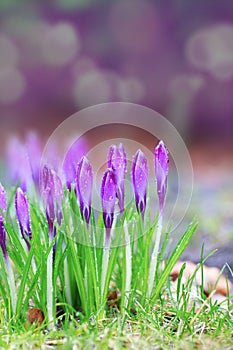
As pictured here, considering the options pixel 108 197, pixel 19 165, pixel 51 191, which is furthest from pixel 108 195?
pixel 19 165

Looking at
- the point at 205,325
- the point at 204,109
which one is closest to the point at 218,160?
the point at 204,109

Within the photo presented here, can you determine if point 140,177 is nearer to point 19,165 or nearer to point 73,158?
point 73,158

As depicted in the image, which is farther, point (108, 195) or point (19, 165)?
point (19, 165)

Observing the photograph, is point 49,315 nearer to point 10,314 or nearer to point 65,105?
point 10,314

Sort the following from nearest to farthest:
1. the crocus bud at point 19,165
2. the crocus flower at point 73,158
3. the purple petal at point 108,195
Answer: the purple petal at point 108,195 → the crocus flower at point 73,158 → the crocus bud at point 19,165

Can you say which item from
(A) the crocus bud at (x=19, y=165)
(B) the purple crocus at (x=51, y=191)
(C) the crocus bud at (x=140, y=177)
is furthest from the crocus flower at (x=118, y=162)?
(A) the crocus bud at (x=19, y=165)

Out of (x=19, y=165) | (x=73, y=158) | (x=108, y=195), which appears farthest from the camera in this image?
(x=19, y=165)

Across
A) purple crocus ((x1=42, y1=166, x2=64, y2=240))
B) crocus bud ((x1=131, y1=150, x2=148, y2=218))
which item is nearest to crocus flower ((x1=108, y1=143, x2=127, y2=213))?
crocus bud ((x1=131, y1=150, x2=148, y2=218))

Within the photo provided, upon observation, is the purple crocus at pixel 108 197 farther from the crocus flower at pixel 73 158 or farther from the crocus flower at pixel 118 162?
the crocus flower at pixel 73 158
